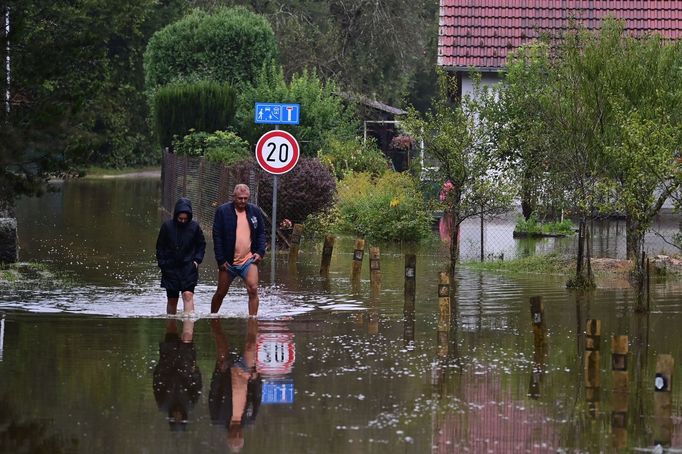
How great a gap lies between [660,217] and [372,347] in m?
22.1

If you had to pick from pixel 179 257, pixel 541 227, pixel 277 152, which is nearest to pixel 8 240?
pixel 277 152

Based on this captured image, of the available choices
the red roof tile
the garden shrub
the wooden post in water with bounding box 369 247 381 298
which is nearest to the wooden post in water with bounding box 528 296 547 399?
the wooden post in water with bounding box 369 247 381 298

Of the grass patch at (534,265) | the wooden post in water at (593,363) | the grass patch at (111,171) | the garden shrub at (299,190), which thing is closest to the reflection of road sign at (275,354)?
the wooden post in water at (593,363)

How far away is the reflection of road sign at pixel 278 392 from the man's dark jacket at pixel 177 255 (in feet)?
14.4

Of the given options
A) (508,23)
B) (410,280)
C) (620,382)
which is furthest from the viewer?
(508,23)

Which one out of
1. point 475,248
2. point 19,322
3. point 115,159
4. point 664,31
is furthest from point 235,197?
point 115,159

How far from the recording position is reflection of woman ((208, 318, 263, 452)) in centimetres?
1042

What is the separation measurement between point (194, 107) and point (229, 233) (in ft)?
76.4

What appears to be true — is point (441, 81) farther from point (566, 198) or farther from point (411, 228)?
point (411, 228)

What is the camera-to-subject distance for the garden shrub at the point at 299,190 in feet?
90.7

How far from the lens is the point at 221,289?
16656 millimetres

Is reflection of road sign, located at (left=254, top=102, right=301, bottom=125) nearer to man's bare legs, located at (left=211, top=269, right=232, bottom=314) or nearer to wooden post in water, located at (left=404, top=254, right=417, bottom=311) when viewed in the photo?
wooden post in water, located at (left=404, top=254, right=417, bottom=311)

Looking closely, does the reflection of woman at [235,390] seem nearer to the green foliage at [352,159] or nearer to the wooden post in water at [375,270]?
the wooden post in water at [375,270]

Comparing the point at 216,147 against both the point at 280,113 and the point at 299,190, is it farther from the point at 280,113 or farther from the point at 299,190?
the point at 280,113
